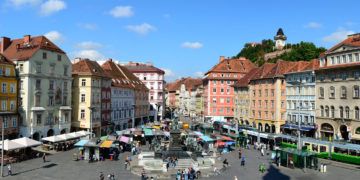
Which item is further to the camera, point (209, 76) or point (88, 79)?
point (209, 76)

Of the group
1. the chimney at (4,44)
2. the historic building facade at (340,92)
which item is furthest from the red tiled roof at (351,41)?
the chimney at (4,44)

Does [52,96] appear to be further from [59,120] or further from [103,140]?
[103,140]

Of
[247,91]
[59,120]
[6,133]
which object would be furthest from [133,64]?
[6,133]

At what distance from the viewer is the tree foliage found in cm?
8788

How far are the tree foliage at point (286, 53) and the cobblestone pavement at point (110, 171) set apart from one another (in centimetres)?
5758

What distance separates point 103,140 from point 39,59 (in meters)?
18.5

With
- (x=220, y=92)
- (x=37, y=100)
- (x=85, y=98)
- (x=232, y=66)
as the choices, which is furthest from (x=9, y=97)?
(x=232, y=66)

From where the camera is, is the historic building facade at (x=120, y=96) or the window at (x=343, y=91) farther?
the historic building facade at (x=120, y=96)

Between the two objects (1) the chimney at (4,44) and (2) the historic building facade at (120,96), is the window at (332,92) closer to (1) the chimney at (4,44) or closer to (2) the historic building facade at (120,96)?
(2) the historic building facade at (120,96)

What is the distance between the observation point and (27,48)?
49.5m

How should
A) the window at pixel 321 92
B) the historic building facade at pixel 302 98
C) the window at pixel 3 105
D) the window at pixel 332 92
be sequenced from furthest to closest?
1. the historic building facade at pixel 302 98
2. the window at pixel 321 92
3. the window at pixel 332 92
4. the window at pixel 3 105

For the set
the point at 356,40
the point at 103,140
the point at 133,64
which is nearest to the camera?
the point at 103,140

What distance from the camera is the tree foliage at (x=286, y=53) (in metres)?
87.9

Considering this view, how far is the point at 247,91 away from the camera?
242ft
